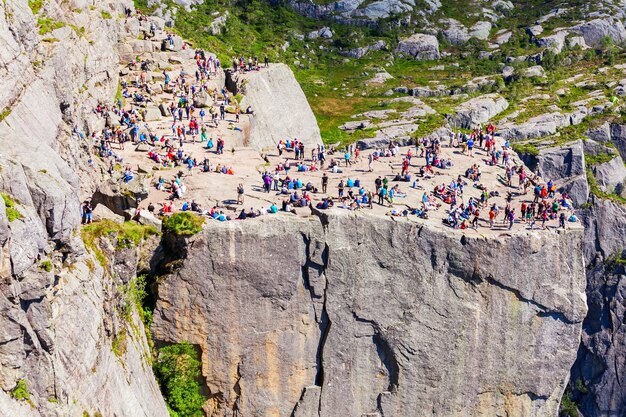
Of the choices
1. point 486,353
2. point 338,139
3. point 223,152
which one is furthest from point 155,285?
point 338,139

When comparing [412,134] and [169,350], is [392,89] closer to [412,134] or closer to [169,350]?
[412,134]

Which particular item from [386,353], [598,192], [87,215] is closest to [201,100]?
[87,215]

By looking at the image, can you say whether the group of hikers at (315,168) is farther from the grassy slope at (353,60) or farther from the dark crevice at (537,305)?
the grassy slope at (353,60)

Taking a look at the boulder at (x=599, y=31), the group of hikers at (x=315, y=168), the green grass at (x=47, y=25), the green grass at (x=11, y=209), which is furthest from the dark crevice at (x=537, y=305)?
the boulder at (x=599, y=31)

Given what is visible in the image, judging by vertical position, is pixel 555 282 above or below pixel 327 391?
above

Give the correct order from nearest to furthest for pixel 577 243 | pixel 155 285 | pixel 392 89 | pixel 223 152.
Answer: pixel 155 285
pixel 577 243
pixel 223 152
pixel 392 89

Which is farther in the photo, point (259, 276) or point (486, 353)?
point (486, 353)

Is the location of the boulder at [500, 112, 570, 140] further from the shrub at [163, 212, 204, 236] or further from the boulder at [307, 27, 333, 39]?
the shrub at [163, 212, 204, 236]

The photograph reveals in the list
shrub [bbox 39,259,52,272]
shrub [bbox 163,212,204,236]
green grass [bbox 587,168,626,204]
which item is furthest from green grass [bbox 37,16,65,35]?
green grass [bbox 587,168,626,204]
